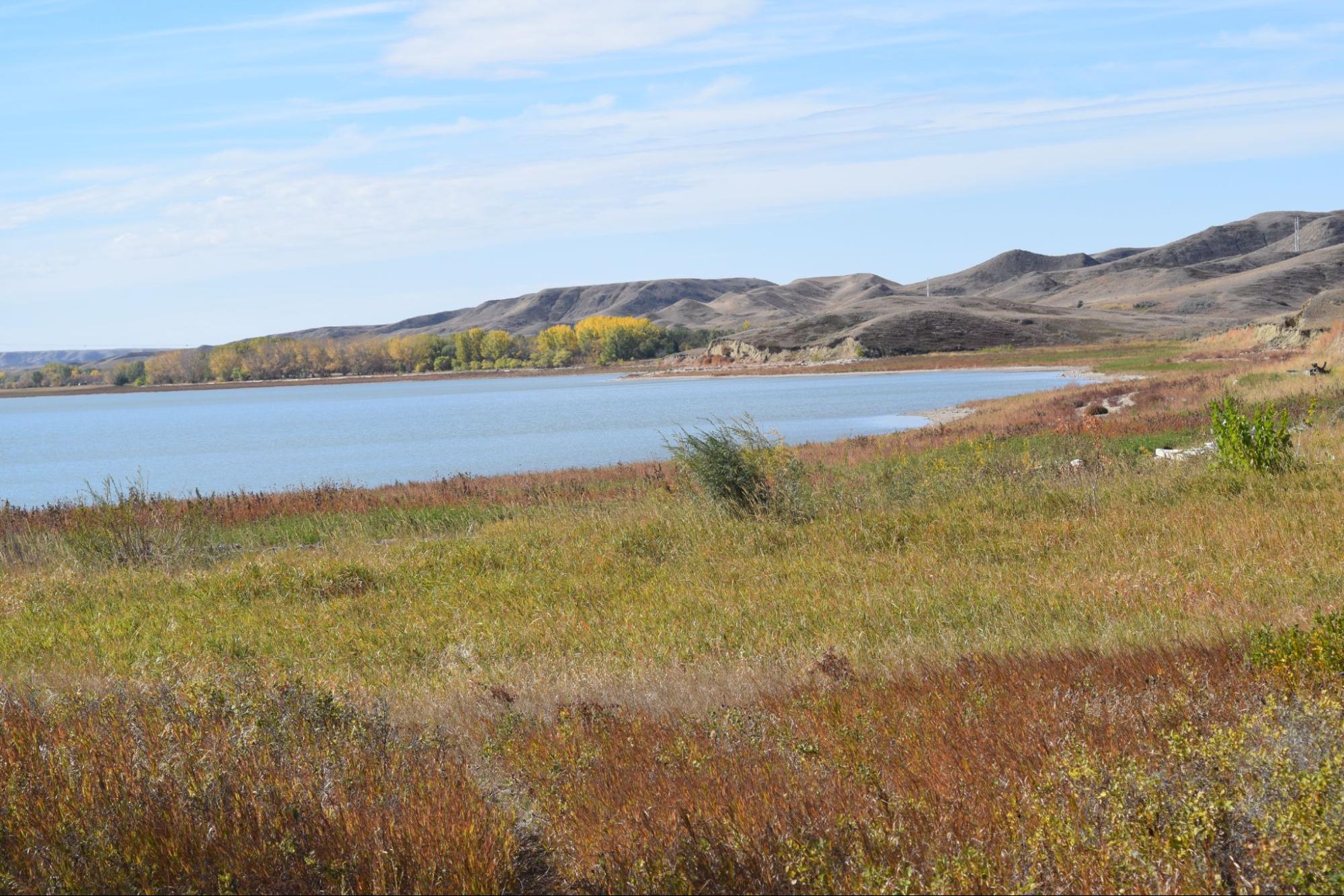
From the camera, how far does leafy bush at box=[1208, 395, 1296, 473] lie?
1509 centimetres

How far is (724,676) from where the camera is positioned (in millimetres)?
7418

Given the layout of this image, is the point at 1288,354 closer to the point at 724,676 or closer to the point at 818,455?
the point at 818,455

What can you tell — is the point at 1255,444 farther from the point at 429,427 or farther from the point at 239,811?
the point at 429,427

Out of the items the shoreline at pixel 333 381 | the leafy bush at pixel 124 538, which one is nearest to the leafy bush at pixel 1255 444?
the leafy bush at pixel 124 538

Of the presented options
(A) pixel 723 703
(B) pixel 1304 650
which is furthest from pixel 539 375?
(B) pixel 1304 650

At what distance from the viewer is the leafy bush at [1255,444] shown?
15.1 metres

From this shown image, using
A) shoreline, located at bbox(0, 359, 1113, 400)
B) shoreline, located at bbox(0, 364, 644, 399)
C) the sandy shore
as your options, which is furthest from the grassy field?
shoreline, located at bbox(0, 364, 644, 399)

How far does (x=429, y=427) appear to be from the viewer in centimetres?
6825

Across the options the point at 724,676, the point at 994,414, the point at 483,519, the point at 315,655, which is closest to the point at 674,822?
the point at 724,676

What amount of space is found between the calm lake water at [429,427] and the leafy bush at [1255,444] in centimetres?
1747

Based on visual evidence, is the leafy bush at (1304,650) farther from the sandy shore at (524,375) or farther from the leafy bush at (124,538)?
the sandy shore at (524,375)

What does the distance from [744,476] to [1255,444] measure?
7.24m

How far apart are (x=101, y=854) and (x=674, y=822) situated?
2168 millimetres

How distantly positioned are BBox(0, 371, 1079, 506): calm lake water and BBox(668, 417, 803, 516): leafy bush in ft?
32.8
